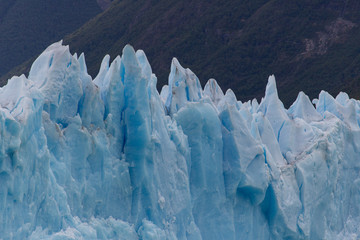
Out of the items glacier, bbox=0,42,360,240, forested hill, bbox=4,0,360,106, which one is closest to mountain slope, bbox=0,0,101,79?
forested hill, bbox=4,0,360,106

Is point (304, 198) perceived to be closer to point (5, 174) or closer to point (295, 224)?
point (295, 224)

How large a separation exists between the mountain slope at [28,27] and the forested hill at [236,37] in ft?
56.1

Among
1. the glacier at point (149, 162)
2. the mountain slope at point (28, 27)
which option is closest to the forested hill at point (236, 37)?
the mountain slope at point (28, 27)

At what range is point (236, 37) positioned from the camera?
62625 millimetres

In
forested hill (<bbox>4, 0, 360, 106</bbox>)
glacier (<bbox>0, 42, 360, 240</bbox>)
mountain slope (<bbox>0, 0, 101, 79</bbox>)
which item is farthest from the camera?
mountain slope (<bbox>0, 0, 101, 79</bbox>)

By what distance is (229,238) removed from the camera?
567 inches

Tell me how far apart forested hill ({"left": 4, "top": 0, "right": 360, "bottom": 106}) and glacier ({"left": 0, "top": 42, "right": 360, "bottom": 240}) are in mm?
38698

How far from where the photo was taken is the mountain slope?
79.4 m

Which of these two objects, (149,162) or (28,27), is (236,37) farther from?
(149,162)

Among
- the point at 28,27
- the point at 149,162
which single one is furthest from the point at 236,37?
the point at 149,162

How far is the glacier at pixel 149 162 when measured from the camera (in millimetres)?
10797

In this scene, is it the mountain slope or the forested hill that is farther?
the mountain slope

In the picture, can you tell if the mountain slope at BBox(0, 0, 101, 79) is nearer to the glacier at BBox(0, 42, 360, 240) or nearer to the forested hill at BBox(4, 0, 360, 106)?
the forested hill at BBox(4, 0, 360, 106)

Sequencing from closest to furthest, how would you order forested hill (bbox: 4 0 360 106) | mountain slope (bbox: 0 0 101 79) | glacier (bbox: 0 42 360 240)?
glacier (bbox: 0 42 360 240)
forested hill (bbox: 4 0 360 106)
mountain slope (bbox: 0 0 101 79)
